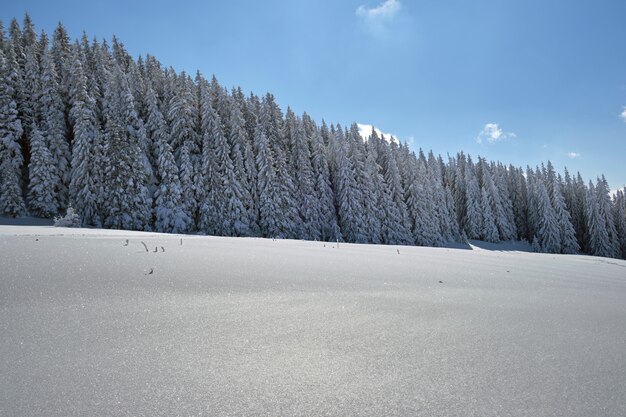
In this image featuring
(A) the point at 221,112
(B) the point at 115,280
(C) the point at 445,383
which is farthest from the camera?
(A) the point at 221,112

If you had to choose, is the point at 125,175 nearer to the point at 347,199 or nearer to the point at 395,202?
the point at 347,199

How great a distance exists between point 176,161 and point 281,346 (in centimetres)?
3974

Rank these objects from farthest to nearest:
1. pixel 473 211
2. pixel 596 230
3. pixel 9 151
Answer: pixel 473 211 → pixel 596 230 → pixel 9 151

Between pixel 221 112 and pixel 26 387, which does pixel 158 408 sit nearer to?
pixel 26 387

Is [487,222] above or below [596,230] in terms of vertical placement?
above

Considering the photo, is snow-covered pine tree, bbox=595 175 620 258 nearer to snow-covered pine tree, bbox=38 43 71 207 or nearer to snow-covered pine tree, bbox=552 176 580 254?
snow-covered pine tree, bbox=552 176 580 254

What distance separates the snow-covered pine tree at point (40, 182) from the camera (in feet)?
101

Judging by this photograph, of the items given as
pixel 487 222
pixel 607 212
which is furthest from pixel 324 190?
pixel 607 212

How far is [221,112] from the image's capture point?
44812mm

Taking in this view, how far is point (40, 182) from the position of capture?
3108 centimetres

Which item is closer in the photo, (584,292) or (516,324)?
(516,324)

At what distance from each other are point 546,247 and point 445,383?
7663cm

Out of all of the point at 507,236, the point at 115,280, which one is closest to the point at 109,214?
the point at 115,280

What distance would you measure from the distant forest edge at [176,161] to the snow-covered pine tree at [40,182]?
97mm
